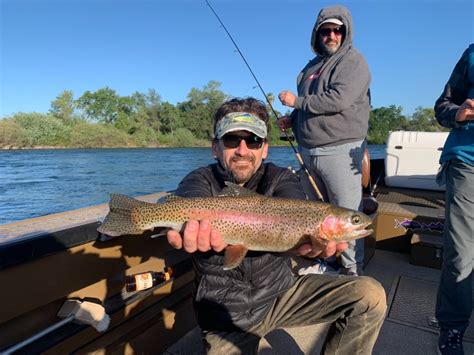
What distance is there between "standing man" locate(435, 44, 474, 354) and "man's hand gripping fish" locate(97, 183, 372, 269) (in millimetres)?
727

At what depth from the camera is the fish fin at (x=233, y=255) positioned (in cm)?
207

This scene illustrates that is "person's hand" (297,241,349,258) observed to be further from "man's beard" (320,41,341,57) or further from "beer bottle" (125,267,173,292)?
"man's beard" (320,41,341,57)

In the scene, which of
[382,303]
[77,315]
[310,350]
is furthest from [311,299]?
[77,315]

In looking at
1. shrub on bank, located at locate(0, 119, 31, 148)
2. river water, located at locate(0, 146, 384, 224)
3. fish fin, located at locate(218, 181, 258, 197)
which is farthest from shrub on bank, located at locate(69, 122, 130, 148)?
fish fin, located at locate(218, 181, 258, 197)

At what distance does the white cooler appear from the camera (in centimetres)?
567

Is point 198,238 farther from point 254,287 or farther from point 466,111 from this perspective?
point 466,111

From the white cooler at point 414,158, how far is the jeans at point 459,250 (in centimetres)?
346

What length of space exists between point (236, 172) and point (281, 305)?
1.00 metres

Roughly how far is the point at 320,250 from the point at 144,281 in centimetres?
148

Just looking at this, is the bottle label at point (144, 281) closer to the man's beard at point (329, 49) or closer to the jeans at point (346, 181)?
the jeans at point (346, 181)

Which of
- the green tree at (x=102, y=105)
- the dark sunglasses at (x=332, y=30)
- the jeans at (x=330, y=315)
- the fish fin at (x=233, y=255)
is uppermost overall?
the green tree at (x=102, y=105)

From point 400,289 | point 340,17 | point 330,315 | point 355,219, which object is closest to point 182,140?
point 340,17

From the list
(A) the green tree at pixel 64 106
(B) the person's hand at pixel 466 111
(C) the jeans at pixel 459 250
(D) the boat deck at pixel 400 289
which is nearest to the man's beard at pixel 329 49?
(B) the person's hand at pixel 466 111

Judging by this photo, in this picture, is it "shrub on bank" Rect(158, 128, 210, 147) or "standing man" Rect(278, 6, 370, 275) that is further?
"shrub on bank" Rect(158, 128, 210, 147)
